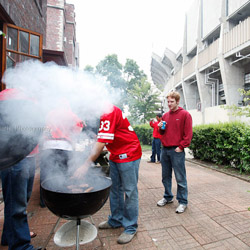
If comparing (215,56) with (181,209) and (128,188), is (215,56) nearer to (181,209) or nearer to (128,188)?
(181,209)

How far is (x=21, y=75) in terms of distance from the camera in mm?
2787

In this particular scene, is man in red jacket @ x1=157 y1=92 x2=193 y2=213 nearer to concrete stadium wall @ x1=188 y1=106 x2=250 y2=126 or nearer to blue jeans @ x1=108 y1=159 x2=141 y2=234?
blue jeans @ x1=108 y1=159 x2=141 y2=234

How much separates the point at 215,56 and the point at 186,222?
15.1 m

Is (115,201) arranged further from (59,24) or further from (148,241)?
(59,24)

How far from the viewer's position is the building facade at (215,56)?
12461mm

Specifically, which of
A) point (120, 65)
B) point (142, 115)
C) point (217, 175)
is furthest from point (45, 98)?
point (120, 65)

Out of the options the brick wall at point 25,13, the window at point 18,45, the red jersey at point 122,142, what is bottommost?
the red jersey at point 122,142

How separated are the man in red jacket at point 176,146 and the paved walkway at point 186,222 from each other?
28 centimetres

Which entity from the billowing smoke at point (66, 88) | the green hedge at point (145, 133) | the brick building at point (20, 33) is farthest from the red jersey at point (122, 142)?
the green hedge at point (145, 133)

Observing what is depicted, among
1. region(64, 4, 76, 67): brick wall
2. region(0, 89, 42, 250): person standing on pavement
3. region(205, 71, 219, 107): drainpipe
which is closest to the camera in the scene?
region(0, 89, 42, 250): person standing on pavement

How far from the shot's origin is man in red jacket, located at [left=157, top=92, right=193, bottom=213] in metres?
3.18

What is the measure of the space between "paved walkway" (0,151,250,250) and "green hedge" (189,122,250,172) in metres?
1.44

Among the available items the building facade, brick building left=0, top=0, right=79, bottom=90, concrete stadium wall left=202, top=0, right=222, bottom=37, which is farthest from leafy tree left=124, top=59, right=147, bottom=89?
brick building left=0, top=0, right=79, bottom=90

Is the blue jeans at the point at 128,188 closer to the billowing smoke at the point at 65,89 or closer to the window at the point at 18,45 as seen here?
the billowing smoke at the point at 65,89
